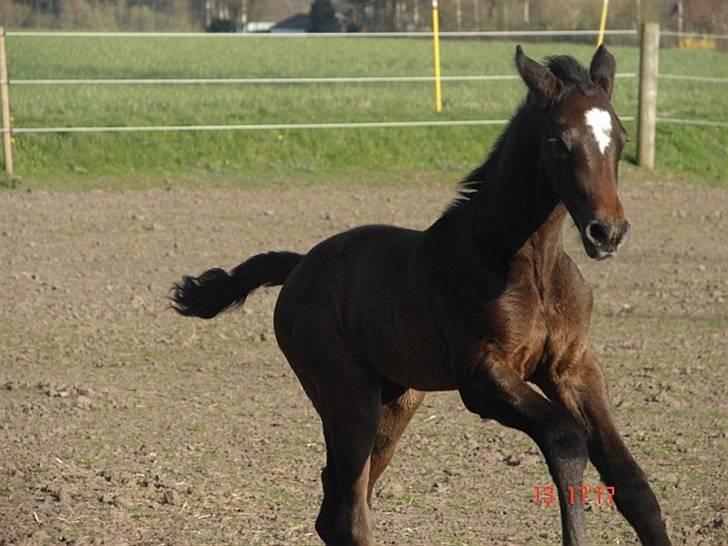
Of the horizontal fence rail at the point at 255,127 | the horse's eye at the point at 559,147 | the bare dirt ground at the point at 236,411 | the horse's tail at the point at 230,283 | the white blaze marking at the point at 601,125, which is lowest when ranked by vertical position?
the bare dirt ground at the point at 236,411

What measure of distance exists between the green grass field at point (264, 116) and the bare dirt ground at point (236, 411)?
9.35 ft

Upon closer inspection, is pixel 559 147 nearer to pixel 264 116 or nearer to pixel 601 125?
pixel 601 125

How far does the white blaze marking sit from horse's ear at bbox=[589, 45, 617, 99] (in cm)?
21

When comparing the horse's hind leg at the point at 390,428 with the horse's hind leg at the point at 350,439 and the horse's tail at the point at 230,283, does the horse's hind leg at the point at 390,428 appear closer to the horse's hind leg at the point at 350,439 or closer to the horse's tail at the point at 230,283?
the horse's hind leg at the point at 350,439

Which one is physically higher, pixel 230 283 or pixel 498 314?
pixel 498 314

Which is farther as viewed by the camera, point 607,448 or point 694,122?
point 694,122

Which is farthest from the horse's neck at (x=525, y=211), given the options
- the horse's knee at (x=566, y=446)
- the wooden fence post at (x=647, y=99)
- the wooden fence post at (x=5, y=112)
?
the wooden fence post at (x=647, y=99)

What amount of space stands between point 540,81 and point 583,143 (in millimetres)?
293

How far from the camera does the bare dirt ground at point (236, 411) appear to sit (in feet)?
19.5

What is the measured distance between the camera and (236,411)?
25.3ft

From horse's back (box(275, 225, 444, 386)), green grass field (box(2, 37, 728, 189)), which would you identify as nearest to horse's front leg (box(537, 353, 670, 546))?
horse's back (box(275, 225, 444, 386))

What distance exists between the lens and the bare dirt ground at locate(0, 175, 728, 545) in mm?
5949
